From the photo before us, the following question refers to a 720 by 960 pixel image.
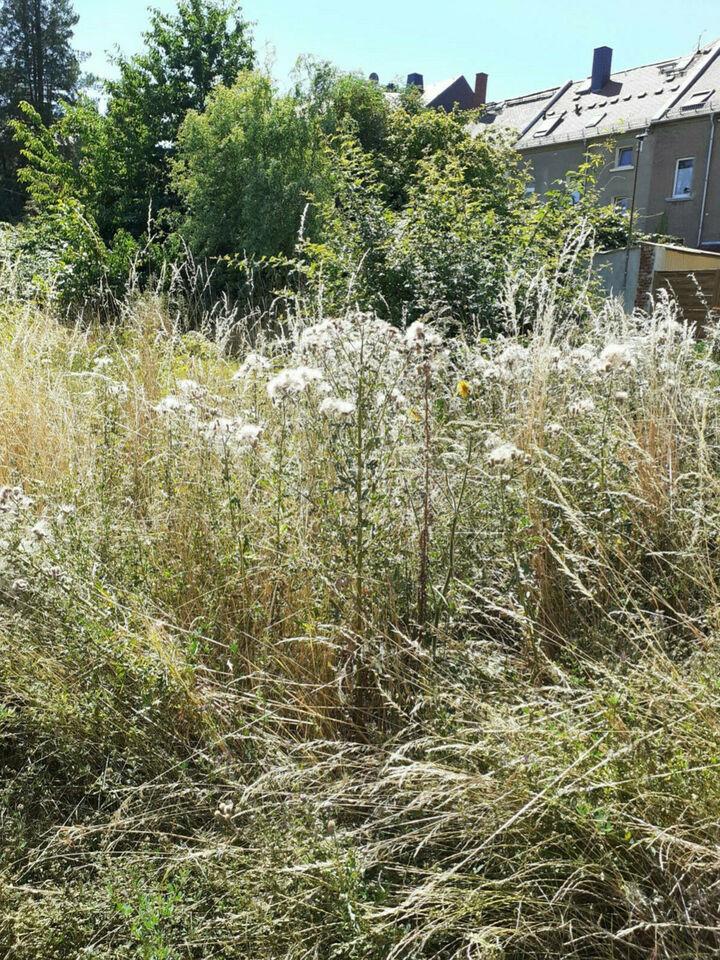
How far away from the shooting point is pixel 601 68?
34.8 metres

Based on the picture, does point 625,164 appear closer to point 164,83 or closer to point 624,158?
point 624,158

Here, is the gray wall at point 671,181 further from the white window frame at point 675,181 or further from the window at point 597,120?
the window at point 597,120

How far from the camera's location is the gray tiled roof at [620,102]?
29.7 meters

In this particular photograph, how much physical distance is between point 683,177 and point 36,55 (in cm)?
2889

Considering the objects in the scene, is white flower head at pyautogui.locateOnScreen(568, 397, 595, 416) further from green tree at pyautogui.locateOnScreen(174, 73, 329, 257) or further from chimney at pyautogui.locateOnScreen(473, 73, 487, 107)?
chimney at pyautogui.locateOnScreen(473, 73, 487, 107)

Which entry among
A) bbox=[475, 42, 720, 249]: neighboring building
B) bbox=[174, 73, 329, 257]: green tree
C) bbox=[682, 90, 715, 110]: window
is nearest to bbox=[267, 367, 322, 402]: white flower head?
bbox=[174, 73, 329, 257]: green tree

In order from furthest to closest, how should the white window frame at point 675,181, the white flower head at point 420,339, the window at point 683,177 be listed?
the window at point 683,177 < the white window frame at point 675,181 < the white flower head at point 420,339

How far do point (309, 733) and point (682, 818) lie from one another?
100 centimetres

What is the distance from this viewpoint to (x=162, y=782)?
2109mm

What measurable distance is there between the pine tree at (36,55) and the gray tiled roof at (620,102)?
779 inches

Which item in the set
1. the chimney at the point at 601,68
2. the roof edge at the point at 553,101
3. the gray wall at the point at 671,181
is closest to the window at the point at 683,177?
the gray wall at the point at 671,181

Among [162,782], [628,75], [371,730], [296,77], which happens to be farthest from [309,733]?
[628,75]

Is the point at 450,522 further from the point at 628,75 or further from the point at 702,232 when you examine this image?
the point at 628,75

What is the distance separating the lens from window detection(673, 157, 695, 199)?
96.3 feet
